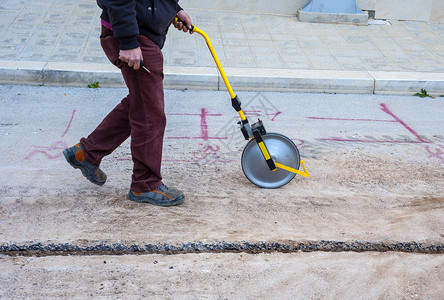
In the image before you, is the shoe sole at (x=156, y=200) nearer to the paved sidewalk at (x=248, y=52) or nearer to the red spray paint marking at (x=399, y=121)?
the red spray paint marking at (x=399, y=121)

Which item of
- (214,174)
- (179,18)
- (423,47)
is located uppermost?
(179,18)

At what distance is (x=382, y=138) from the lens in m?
5.54

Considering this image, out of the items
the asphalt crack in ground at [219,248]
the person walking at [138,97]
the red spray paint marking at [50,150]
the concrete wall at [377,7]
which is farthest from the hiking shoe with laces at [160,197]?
the concrete wall at [377,7]

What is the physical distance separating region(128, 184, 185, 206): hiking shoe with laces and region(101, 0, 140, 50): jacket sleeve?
1013 millimetres

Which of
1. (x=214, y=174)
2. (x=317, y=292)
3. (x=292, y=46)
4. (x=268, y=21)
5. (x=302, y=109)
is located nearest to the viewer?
(x=317, y=292)

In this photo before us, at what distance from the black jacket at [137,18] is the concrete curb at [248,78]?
9.94 feet

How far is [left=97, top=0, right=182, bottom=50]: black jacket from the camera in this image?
3355 mm

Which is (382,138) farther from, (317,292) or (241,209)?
(317,292)

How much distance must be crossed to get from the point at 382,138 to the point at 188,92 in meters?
2.30

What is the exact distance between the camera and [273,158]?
4230 mm

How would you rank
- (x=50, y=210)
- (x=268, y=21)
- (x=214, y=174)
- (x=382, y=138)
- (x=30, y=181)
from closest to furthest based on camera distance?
(x=50, y=210), (x=30, y=181), (x=214, y=174), (x=382, y=138), (x=268, y=21)

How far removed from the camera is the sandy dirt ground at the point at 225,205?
10.3 feet

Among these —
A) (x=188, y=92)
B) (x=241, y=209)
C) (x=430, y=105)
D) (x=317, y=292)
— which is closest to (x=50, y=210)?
(x=241, y=209)

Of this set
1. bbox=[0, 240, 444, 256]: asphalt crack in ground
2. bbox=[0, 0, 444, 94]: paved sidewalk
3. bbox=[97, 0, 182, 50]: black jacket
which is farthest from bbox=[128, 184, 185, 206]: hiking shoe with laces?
bbox=[0, 0, 444, 94]: paved sidewalk
